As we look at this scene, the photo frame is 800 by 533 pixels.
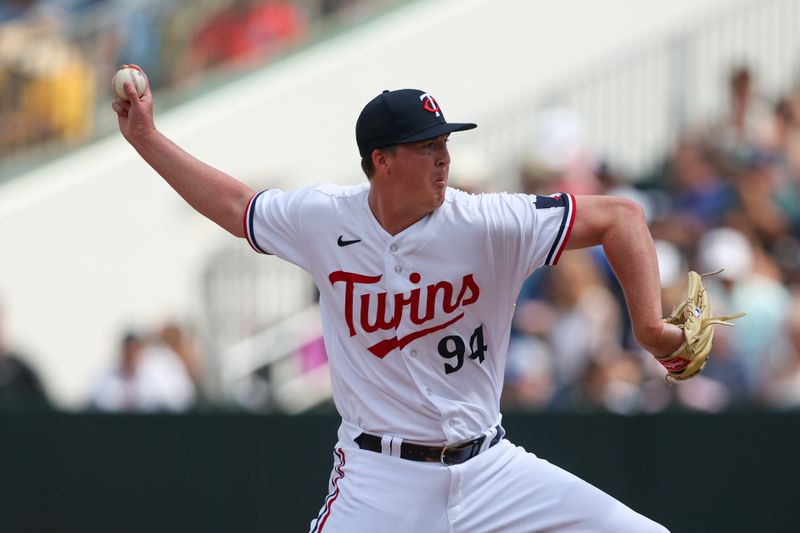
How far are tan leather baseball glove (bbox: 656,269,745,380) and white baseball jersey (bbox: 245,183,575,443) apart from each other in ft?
1.70

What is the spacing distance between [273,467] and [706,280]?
3132 mm

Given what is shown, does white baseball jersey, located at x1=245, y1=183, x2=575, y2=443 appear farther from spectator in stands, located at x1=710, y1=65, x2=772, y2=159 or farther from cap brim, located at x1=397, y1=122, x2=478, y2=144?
spectator in stands, located at x1=710, y1=65, x2=772, y2=159

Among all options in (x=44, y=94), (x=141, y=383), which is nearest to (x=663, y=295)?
(x=141, y=383)

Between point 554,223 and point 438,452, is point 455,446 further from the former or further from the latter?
point 554,223

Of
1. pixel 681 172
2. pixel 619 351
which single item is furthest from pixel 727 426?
pixel 681 172

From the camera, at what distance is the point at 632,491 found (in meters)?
8.55

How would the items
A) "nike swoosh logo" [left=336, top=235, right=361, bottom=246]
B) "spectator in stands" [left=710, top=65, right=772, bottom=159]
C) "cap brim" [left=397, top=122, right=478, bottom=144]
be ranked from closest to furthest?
"cap brim" [left=397, top=122, right=478, bottom=144], "nike swoosh logo" [left=336, top=235, right=361, bottom=246], "spectator in stands" [left=710, top=65, right=772, bottom=159]

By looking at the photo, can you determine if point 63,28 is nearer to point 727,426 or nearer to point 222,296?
point 222,296

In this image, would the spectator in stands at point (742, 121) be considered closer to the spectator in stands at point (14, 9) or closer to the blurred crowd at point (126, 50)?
the blurred crowd at point (126, 50)

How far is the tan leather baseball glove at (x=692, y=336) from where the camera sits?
510 centimetres

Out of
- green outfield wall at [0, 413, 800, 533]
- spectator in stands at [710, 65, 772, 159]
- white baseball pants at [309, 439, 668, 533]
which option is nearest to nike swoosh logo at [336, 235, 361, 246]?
white baseball pants at [309, 439, 668, 533]

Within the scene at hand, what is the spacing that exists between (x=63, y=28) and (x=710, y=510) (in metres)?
9.68

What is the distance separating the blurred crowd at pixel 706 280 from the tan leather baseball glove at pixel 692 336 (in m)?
3.35

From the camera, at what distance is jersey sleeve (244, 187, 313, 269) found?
5395mm
